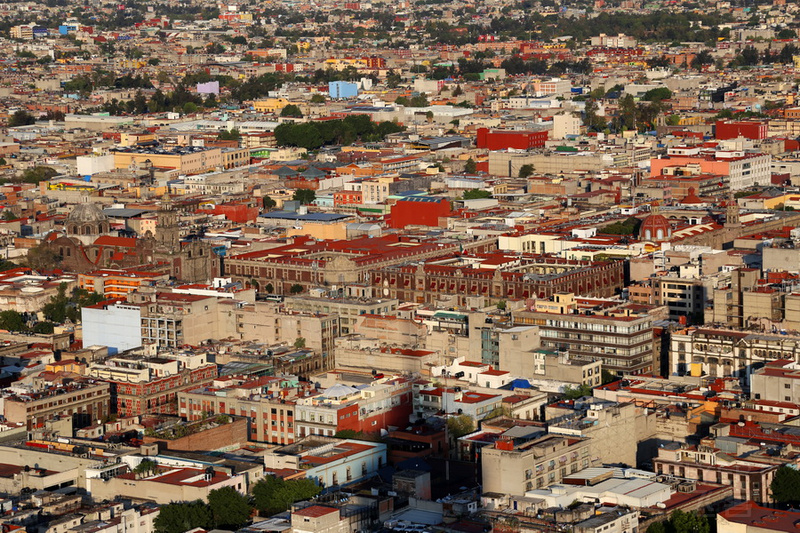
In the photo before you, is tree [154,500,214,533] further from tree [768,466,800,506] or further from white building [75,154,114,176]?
white building [75,154,114,176]

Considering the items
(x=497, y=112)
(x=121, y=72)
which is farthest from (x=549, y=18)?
(x=497, y=112)

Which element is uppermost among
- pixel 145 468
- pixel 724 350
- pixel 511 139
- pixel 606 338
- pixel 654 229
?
pixel 511 139

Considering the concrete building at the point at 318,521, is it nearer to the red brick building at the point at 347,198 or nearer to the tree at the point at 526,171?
the red brick building at the point at 347,198

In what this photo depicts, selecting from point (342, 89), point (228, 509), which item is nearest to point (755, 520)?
point (228, 509)

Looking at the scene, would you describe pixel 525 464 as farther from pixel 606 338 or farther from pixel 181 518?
pixel 606 338

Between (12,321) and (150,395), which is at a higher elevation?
(12,321)

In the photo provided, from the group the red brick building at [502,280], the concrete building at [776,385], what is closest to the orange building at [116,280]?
the red brick building at [502,280]

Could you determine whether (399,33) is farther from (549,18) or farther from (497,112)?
(497,112)
